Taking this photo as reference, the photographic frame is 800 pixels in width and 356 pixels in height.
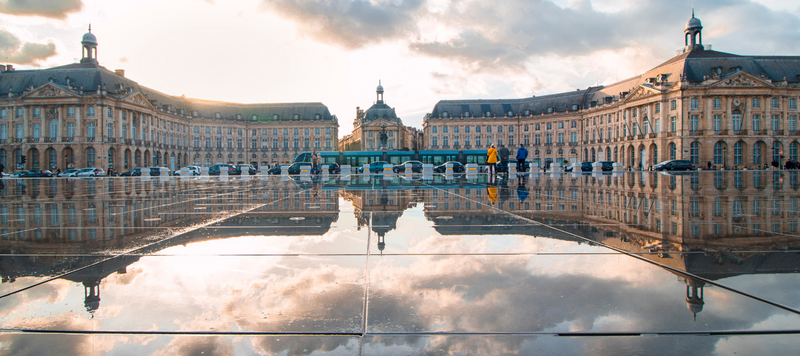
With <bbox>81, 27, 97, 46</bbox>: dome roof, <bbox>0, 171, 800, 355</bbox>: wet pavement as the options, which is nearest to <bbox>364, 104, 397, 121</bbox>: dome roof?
<bbox>81, 27, 97, 46</bbox>: dome roof

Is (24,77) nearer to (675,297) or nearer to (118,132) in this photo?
(118,132)

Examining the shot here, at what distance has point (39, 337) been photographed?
1944 mm

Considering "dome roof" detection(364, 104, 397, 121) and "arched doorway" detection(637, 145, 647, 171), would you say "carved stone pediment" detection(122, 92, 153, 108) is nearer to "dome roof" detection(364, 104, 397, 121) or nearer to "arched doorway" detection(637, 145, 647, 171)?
"dome roof" detection(364, 104, 397, 121)

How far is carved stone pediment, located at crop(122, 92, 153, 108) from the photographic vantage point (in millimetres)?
65562

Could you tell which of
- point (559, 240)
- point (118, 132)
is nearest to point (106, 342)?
point (559, 240)

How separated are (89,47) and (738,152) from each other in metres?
98.4

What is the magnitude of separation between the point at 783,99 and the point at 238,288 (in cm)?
7904

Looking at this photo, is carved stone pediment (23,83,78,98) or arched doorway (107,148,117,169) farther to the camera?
arched doorway (107,148,117,169)

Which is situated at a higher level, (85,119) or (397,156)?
(85,119)

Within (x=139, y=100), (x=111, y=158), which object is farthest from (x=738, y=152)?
(x=111, y=158)

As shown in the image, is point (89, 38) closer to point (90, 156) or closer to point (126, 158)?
point (90, 156)

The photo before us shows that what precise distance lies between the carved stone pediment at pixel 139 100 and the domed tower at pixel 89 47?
9.56 m

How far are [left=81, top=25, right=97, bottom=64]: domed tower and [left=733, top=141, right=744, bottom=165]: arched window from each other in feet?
316

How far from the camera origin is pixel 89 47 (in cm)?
6788
